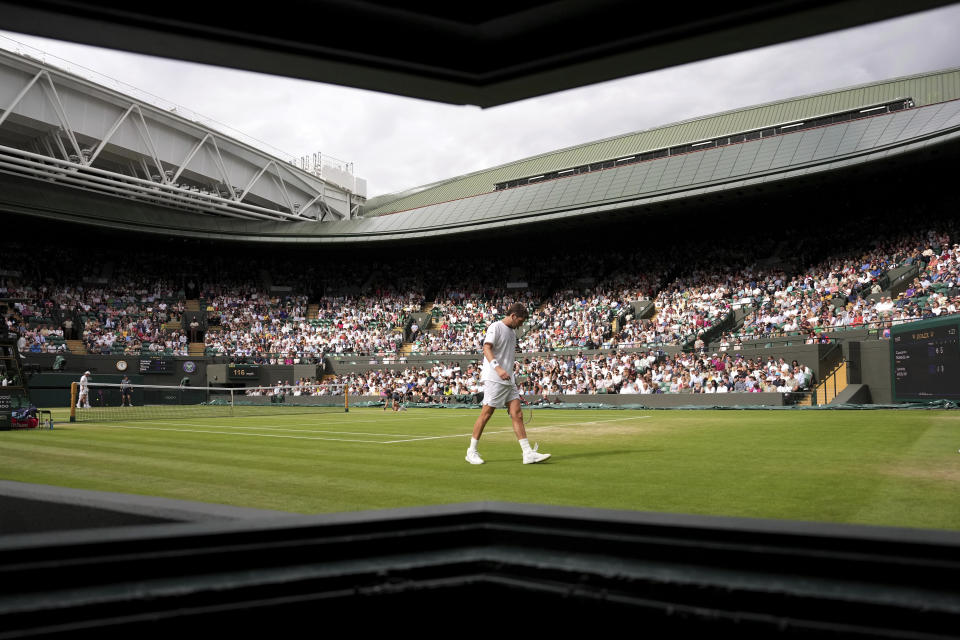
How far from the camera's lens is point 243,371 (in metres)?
42.4

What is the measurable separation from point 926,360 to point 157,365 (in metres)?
40.6

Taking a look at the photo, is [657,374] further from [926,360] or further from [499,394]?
[499,394]

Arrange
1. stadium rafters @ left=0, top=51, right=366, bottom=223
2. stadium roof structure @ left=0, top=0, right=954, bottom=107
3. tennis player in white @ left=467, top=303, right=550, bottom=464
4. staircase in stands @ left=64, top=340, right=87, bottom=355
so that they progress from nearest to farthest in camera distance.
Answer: stadium roof structure @ left=0, top=0, right=954, bottom=107 < tennis player in white @ left=467, top=303, right=550, bottom=464 < stadium rafters @ left=0, top=51, right=366, bottom=223 < staircase in stands @ left=64, top=340, right=87, bottom=355

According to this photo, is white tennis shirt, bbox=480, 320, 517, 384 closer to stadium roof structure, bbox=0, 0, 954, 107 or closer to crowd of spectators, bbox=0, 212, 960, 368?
stadium roof structure, bbox=0, 0, 954, 107

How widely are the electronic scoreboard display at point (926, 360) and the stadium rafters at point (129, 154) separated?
3632cm

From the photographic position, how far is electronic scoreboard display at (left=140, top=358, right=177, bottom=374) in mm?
40469

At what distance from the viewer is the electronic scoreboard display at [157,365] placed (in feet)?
133

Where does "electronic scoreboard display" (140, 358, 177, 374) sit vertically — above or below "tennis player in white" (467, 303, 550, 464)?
below

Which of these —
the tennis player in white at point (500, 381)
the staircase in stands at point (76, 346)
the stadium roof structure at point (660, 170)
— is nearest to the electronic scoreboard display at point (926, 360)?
the stadium roof structure at point (660, 170)

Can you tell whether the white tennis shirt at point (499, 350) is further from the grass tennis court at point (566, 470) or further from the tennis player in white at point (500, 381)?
the grass tennis court at point (566, 470)

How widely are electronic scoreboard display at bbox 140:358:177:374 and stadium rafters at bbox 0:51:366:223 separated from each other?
10453 mm

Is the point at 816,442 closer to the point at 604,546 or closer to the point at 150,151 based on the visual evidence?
the point at 604,546

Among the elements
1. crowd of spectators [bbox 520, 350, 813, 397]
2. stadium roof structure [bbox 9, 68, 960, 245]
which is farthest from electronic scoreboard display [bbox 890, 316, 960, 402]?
stadium roof structure [bbox 9, 68, 960, 245]

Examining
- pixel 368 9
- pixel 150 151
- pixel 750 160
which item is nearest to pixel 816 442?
pixel 368 9
